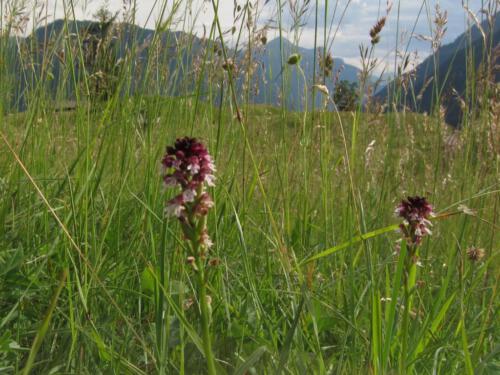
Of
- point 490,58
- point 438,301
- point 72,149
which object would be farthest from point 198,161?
point 72,149

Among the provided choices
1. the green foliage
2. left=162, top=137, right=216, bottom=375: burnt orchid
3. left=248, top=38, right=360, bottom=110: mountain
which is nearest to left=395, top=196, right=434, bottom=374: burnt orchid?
left=162, top=137, right=216, bottom=375: burnt orchid

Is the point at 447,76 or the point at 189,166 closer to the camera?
the point at 189,166

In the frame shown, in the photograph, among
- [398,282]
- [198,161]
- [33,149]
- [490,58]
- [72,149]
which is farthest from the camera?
[72,149]

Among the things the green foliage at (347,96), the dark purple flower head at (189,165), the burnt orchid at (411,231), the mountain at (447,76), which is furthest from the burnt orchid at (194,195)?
the mountain at (447,76)

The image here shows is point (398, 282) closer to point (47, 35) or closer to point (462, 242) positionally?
point (462, 242)

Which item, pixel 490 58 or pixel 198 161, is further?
pixel 490 58

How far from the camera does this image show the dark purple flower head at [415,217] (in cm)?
108

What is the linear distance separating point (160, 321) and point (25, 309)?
618mm

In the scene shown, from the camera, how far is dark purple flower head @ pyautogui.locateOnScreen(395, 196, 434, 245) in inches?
42.5

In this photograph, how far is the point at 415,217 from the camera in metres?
1.08

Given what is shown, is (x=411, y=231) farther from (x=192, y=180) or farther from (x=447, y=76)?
(x=447, y=76)

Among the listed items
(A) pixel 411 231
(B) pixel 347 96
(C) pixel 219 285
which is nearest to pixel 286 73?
(B) pixel 347 96

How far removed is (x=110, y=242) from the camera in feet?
5.48

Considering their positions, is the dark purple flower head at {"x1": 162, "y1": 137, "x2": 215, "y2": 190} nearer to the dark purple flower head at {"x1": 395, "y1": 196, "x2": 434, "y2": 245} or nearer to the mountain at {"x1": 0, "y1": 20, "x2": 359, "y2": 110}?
the dark purple flower head at {"x1": 395, "y1": 196, "x2": 434, "y2": 245}
